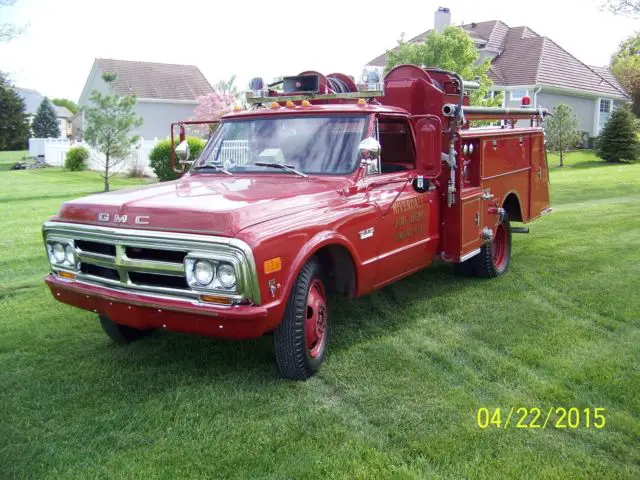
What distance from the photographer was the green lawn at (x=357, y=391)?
3.55 metres

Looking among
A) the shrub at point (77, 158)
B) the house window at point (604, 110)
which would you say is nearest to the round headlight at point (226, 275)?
the shrub at point (77, 158)

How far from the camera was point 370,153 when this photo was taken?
494 cm

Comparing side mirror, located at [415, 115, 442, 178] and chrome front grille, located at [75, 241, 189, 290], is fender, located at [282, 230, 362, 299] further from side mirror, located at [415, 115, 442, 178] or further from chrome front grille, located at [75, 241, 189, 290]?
side mirror, located at [415, 115, 442, 178]

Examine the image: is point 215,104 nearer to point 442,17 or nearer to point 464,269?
point 442,17

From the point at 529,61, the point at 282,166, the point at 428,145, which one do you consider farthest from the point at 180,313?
the point at 529,61

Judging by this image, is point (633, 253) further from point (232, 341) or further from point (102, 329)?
point (102, 329)

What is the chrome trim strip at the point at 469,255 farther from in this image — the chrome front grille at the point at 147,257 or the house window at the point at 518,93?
the house window at the point at 518,93

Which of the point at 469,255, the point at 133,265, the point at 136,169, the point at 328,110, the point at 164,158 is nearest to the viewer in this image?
the point at 133,265

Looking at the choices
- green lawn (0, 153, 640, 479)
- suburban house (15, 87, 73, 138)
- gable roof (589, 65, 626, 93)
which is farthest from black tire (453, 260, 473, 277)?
suburban house (15, 87, 73, 138)

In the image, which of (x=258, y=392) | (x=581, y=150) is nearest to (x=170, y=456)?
(x=258, y=392)

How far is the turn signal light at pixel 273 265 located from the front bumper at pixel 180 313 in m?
0.23

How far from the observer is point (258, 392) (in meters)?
4.40

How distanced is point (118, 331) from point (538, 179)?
6.13 m

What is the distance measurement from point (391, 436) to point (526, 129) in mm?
5677
